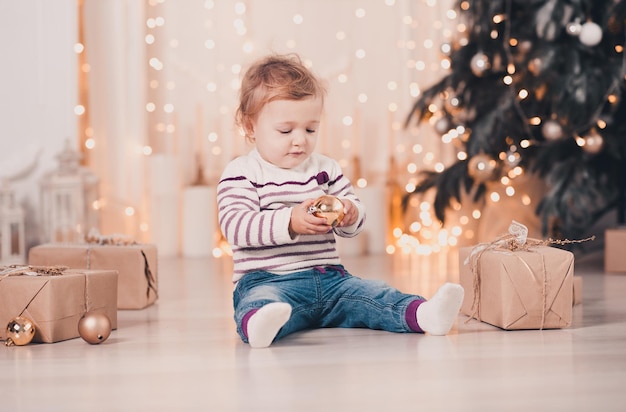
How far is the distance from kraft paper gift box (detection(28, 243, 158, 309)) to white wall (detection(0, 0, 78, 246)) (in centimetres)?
134

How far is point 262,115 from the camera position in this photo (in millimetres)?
1784

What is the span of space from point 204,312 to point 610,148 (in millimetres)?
1547

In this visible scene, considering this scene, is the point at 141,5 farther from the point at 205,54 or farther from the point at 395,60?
the point at 395,60

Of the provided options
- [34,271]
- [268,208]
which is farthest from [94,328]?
→ [268,208]

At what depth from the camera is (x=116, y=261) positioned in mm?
2084

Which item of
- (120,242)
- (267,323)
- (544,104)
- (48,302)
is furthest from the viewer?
(544,104)

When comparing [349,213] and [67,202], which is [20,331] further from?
[67,202]

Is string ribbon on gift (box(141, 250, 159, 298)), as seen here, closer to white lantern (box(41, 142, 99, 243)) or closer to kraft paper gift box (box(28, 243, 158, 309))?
kraft paper gift box (box(28, 243, 158, 309))

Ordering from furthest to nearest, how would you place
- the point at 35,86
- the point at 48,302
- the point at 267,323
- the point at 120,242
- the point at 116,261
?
1. the point at 35,86
2. the point at 120,242
3. the point at 116,261
4. the point at 48,302
5. the point at 267,323

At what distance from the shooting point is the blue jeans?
66.1 inches

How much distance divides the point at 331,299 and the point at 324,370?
0.42 meters

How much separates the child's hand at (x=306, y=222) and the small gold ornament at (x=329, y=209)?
0.03ft

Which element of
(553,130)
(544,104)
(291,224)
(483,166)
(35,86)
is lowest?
(291,224)

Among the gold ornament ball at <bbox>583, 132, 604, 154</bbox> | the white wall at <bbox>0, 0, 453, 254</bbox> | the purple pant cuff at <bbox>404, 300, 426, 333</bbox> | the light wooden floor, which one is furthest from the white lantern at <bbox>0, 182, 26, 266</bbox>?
the gold ornament ball at <bbox>583, 132, 604, 154</bbox>
